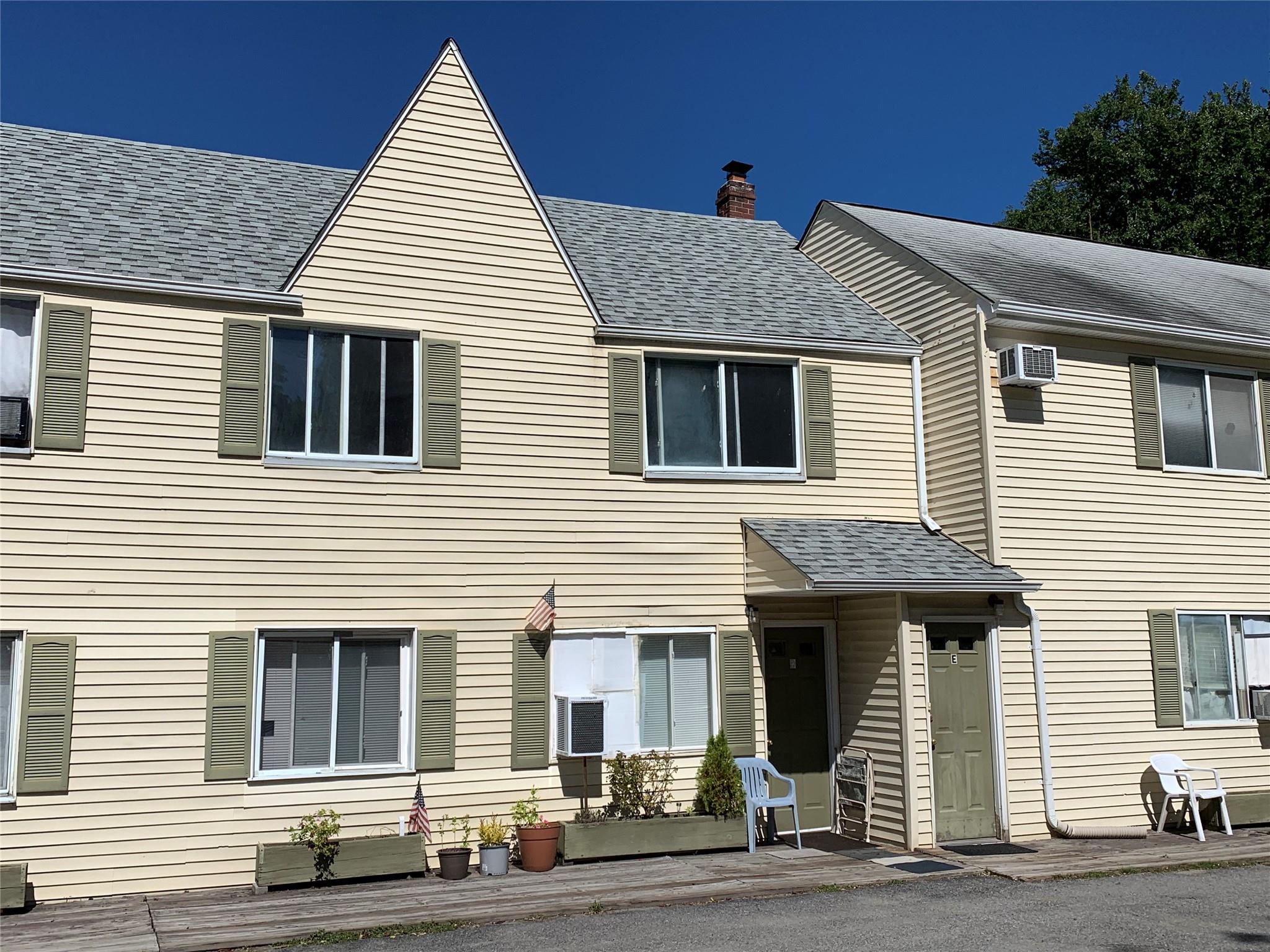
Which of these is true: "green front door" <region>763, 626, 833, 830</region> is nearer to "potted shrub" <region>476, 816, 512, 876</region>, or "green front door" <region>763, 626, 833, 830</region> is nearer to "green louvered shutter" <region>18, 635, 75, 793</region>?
"potted shrub" <region>476, 816, 512, 876</region>

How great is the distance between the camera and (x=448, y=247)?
39.7ft

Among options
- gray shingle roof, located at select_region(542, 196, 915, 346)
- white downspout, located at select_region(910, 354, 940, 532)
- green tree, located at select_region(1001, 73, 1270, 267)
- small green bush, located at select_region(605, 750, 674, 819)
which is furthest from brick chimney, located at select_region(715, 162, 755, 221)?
green tree, located at select_region(1001, 73, 1270, 267)

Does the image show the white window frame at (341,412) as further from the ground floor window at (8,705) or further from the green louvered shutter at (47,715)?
the ground floor window at (8,705)

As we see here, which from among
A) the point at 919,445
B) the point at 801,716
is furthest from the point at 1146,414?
the point at 801,716

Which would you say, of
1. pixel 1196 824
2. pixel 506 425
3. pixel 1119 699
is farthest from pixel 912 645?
pixel 506 425

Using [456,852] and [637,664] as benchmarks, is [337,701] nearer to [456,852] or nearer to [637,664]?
[456,852]

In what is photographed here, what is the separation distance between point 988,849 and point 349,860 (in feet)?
22.1

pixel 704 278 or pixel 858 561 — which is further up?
pixel 704 278

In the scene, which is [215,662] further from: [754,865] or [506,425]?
[754,865]

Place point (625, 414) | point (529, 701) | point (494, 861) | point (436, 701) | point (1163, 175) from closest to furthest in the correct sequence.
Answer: point (494, 861) → point (436, 701) → point (529, 701) → point (625, 414) → point (1163, 175)

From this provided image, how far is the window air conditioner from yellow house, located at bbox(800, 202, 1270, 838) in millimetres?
26

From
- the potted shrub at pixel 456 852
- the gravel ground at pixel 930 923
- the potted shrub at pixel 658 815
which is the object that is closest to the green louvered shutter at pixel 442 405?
the potted shrub at pixel 456 852

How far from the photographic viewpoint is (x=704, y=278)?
47.9 ft

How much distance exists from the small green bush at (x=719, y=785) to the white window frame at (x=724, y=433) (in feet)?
9.76
